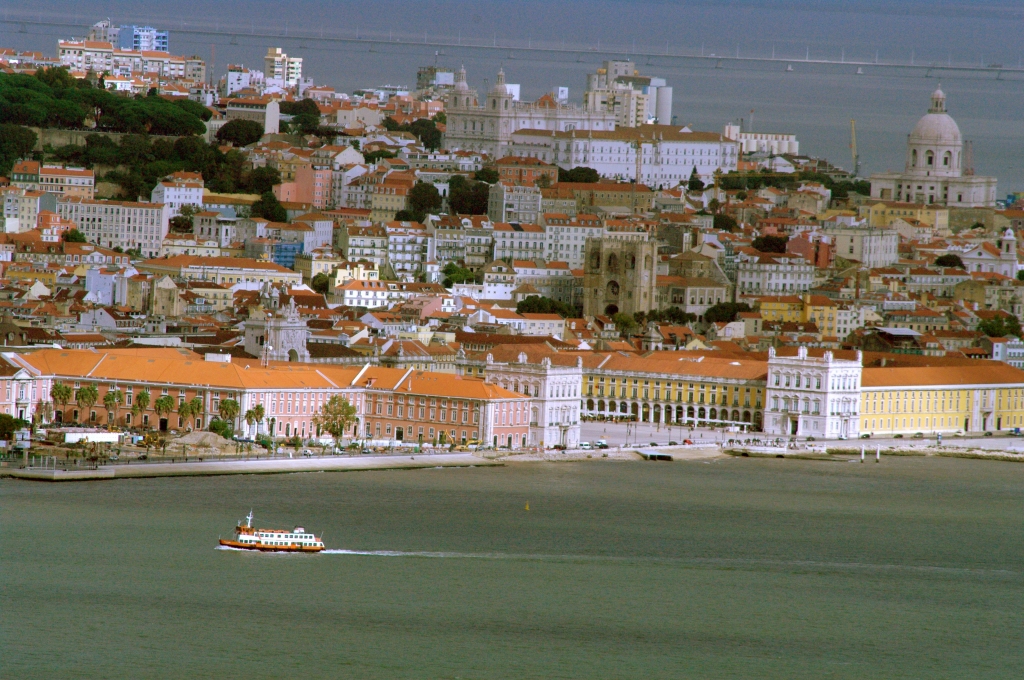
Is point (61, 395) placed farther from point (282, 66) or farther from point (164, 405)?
point (282, 66)

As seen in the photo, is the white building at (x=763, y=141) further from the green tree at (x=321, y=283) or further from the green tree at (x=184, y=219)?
the green tree at (x=321, y=283)

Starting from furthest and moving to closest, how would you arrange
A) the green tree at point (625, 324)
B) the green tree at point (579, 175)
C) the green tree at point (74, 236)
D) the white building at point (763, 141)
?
the white building at point (763, 141), the green tree at point (579, 175), the green tree at point (74, 236), the green tree at point (625, 324)

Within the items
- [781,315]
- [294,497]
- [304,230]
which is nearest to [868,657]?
[294,497]

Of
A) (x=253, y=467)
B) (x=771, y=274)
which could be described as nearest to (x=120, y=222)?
(x=771, y=274)

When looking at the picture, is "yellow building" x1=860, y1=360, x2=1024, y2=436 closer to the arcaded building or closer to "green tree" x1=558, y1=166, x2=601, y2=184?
the arcaded building

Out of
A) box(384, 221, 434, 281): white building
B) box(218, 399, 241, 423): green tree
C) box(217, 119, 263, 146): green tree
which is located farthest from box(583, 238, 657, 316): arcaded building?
box(218, 399, 241, 423): green tree

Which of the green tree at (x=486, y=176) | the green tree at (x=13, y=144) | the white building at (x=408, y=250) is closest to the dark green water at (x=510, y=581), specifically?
the white building at (x=408, y=250)
